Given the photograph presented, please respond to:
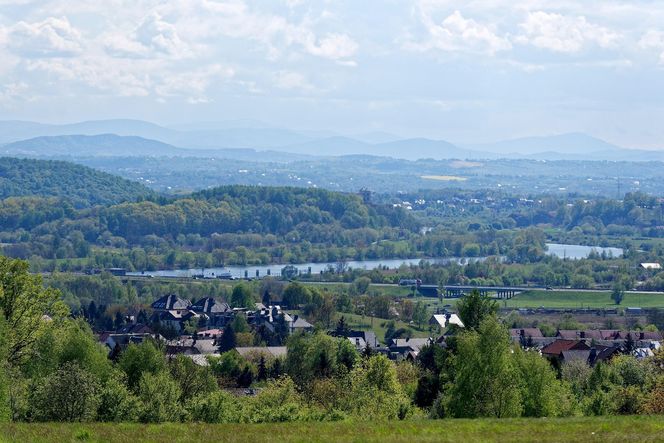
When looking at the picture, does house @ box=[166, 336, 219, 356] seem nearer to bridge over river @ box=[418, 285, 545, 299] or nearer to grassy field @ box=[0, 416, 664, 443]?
grassy field @ box=[0, 416, 664, 443]

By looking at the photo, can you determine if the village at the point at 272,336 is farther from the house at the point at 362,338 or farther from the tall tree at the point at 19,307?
the tall tree at the point at 19,307

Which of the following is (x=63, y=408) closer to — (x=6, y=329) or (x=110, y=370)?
(x=6, y=329)

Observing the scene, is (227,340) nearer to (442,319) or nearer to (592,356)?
(592,356)

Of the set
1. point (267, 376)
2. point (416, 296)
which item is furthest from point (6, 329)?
point (416, 296)

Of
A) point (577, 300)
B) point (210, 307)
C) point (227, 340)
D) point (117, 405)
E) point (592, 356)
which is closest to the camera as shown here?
point (117, 405)

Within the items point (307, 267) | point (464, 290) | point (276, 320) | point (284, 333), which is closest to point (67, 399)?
point (284, 333)

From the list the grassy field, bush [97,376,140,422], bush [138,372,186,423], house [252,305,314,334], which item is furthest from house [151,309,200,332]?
the grassy field
